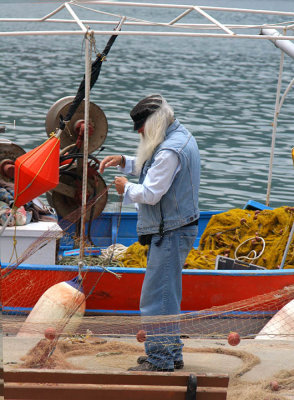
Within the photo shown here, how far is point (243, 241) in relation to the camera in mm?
7133

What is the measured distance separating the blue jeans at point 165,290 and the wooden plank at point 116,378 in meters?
1.15

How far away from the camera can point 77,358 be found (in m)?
5.16

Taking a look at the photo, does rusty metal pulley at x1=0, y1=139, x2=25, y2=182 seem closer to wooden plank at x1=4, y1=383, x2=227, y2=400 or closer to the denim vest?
the denim vest

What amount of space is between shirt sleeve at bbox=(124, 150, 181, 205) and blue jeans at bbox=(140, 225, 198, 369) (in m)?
0.29

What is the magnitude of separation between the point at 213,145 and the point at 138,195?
12.7 m

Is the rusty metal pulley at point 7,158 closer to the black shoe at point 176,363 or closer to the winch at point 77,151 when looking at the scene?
the winch at point 77,151

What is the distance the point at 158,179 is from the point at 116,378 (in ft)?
4.67

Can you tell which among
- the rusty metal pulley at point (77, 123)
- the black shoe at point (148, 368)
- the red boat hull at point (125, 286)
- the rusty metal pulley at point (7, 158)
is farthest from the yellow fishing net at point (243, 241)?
the black shoe at point (148, 368)

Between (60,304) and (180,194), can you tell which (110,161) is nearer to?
(180,194)

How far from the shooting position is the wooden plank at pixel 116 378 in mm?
3305

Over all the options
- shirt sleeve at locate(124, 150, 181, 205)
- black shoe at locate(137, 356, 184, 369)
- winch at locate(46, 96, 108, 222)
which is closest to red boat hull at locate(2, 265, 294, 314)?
winch at locate(46, 96, 108, 222)

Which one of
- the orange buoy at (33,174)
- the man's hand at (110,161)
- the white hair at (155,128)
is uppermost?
the white hair at (155,128)

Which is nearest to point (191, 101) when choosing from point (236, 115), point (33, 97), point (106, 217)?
point (236, 115)

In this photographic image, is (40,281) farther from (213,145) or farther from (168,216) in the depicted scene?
(213,145)
